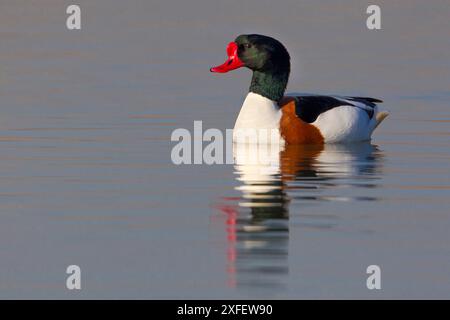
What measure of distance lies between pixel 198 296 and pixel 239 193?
3645mm

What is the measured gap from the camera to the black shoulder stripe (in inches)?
680

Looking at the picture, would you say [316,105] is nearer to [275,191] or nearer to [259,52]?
[259,52]

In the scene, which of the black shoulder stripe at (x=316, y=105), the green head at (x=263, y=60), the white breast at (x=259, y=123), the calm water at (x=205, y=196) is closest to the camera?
the calm water at (x=205, y=196)

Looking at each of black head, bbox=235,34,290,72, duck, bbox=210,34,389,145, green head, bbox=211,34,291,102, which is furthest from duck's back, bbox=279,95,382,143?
black head, bbox=235,34,290,72

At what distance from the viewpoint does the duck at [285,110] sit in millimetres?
17141

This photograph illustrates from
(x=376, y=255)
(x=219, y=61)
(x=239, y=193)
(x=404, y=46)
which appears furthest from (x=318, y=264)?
(x=404, y=46)

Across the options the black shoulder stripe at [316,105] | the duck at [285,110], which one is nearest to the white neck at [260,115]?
the duck at [285,110]

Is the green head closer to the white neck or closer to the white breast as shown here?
the white neck

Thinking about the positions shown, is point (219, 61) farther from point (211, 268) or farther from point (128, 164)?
point (211, 268)

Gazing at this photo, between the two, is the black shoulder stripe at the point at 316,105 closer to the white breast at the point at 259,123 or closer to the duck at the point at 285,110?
the duck at the point at 285,110

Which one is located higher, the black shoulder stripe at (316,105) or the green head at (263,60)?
the green head at (263,60)

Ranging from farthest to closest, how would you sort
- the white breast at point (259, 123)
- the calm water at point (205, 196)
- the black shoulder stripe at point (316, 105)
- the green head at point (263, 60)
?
the green head at point (263, 60) → the black shoulder stripe at point (316, 105) → the white breast at point (259, 123) → the calm water at point (205, 196)

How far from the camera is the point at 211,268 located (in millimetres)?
10336

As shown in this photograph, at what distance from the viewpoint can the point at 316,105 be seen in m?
17.4
